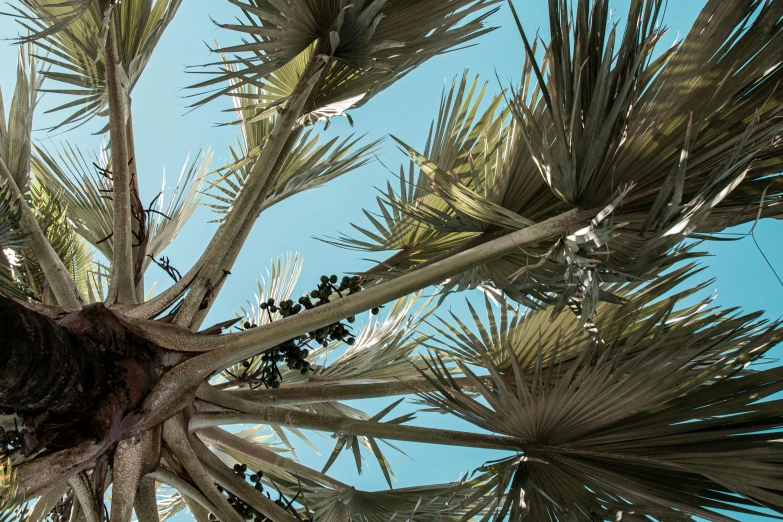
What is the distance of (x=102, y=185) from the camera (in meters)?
3.22

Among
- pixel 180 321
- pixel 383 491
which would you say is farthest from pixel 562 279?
pixel 180 321

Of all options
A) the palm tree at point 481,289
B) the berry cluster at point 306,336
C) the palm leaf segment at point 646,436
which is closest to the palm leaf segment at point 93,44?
the palm tree at point 481,289

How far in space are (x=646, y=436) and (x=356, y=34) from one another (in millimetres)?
1642

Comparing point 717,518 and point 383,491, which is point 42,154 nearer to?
point 383,491

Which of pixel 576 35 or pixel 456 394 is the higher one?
pixel 576 35

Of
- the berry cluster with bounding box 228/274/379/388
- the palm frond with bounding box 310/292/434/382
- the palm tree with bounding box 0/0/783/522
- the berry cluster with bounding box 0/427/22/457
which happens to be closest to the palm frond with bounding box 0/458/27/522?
the palm tree with bounding box 0/0/783/522

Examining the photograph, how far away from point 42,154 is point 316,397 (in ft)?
6.27

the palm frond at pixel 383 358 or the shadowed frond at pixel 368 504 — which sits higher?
the palm frond at pixel 383 358

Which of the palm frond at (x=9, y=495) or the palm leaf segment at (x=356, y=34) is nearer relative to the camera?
the palm frond at (x=9, y=495)

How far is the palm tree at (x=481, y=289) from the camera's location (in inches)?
67.9

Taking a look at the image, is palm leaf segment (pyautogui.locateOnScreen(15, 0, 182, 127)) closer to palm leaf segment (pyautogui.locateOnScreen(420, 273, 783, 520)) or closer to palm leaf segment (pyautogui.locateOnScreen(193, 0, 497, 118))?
palm leaf segment (pyautogui.locateOnScreen(193, 0, 497, 118))

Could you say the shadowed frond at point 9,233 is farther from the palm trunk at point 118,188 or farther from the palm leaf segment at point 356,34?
the palm leaf segment at point 356,34

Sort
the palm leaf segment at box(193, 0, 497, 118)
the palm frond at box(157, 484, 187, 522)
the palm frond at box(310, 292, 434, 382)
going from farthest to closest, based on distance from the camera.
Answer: the palm frond at box(157, 484, 187, 522)
the palm frond at box(310, 292, 434, 382)
the palm leaf segment at box(193, 0, 497, 118)

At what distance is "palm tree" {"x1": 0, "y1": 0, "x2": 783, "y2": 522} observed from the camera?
1725 mm
